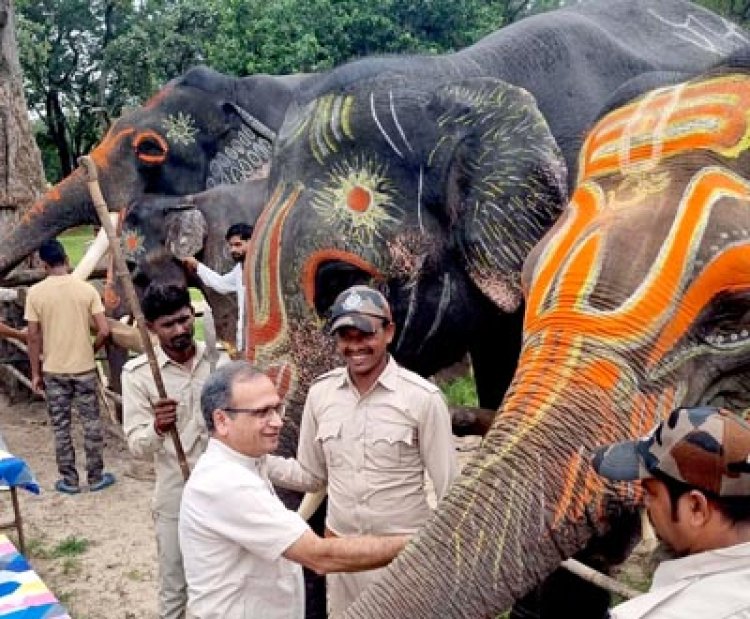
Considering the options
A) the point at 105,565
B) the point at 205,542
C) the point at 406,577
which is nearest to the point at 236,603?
the point at 205,542

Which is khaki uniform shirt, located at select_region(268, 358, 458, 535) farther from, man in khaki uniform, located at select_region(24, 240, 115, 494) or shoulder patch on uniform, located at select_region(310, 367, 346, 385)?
man in khaki uniform, located at select_region(24, 240, 115, 494)

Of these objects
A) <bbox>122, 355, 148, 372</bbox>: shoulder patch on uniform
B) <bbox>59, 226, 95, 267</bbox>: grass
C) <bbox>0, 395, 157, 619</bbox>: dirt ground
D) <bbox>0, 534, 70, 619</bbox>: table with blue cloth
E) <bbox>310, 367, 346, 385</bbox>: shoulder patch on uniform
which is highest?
<bbox>310, 367, 346, 385</bbox>: shoulder patch on uniform

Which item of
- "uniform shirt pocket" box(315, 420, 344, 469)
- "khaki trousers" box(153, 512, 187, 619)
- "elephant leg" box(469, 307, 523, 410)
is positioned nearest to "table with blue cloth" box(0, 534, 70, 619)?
"khaki trousers" box(153, 512, 187, 619)

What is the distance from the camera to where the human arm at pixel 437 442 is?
262 centimetres

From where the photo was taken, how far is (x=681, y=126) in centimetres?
217

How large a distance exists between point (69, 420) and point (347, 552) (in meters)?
4.15

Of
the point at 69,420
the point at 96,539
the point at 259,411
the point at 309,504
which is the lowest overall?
the point at 96,539

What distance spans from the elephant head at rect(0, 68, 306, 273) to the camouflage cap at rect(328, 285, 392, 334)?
12.7 ft

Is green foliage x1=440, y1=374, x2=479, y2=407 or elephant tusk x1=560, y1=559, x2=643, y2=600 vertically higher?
elephant tusk x1=560, y1=559, x2=643, y2=600

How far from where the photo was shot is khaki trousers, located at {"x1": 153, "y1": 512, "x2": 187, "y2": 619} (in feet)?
11.4

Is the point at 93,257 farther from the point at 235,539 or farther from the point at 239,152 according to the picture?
the point at 235,539

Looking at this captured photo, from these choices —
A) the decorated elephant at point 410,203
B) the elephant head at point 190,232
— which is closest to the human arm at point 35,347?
the elephant head at point 190,232

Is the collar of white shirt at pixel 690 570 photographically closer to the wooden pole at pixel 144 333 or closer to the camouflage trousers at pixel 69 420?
the wooden pole at pixel 144 333

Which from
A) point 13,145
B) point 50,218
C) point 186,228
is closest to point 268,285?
point 186,228
